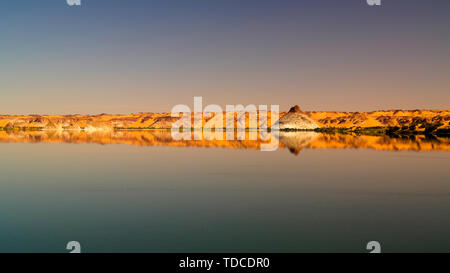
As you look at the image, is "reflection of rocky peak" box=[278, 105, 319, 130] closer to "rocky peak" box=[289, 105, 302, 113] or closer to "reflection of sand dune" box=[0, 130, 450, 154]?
"rocky peak" box=[289, 105, 302, 113]

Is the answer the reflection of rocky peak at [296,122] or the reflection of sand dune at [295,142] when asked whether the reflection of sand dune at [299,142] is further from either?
the reflection of rocky peak at [296,122]

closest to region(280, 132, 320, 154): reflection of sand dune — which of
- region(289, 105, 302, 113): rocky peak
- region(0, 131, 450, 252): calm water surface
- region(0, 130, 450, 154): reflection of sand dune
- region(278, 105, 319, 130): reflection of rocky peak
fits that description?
region(0, 130, 450, 154): reflection of sand dune

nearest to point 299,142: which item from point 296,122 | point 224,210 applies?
point 224,210

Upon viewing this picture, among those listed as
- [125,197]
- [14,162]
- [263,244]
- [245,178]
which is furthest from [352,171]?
[14,162]

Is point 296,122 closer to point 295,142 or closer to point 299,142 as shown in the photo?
point 299,142

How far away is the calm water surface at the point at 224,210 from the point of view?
10.0 metres

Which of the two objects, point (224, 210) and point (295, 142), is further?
point (295, 142)

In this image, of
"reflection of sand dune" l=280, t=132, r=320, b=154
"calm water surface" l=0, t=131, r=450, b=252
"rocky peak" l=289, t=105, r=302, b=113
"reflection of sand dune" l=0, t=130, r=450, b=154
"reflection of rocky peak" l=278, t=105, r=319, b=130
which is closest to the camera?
"calm water surface" l=0, t=131, r=450, b=252

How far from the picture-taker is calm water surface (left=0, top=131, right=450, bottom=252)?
10000mm

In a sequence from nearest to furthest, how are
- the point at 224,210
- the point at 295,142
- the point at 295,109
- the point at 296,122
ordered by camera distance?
the point at 224,210 < the point at 295,142 < the point at 296,122 < the point at 295,109

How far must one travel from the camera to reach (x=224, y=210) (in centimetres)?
1346

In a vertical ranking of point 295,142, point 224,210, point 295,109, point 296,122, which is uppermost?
point 295,109

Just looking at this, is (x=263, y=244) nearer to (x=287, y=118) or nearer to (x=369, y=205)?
(x=369, y=205)

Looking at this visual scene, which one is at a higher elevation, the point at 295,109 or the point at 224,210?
the point at 295,109
